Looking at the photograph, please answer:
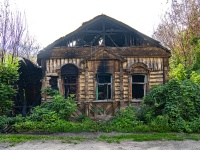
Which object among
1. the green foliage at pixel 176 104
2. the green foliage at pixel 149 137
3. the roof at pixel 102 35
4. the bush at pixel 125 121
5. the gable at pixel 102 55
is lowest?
the green foliage at pixel 149 137

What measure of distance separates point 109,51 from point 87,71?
1745mm

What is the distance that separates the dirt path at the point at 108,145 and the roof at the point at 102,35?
19.6ft

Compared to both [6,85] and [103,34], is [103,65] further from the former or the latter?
[6,85]

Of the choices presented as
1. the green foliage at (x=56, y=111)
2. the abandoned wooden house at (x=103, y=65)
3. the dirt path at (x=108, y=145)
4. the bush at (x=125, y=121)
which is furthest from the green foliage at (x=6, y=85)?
the bush at (x=125, y=121)

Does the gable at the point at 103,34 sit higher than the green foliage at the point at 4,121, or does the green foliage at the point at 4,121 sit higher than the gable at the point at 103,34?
the gable at the point at 103,34

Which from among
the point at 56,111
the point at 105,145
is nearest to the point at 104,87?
the point at 56,111

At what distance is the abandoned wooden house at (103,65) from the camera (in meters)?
11.9

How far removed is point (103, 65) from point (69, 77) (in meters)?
2.24

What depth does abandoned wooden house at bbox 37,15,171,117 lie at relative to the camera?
11.9 metres

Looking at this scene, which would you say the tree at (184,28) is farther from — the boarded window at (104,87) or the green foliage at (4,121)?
the green foliage at (4,121)

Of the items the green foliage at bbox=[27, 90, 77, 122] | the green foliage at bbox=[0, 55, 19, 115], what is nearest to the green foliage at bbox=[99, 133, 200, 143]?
the green foliage at bbox=[27, 90, 77, 122]

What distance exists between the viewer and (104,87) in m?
12.9

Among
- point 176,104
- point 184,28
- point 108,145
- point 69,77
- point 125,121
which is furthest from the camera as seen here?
point 184,28

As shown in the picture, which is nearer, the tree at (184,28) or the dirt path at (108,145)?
the dirt path at (108,145)
